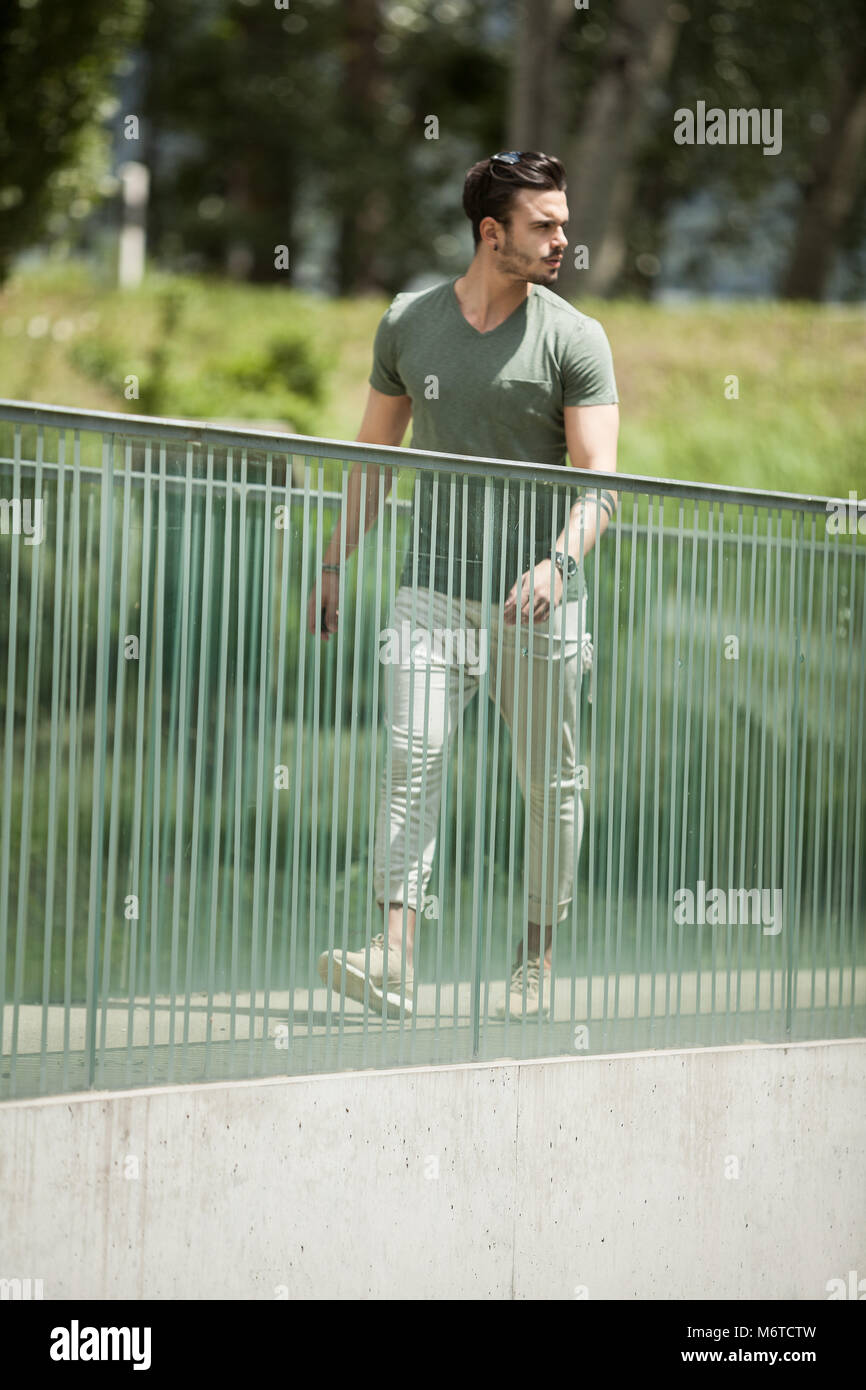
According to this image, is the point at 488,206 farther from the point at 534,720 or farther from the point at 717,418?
the point at 717,418

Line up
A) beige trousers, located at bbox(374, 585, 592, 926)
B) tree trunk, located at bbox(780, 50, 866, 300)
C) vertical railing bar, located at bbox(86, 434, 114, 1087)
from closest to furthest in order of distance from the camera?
vertical railing bar, located at bbox(86, 434, 114, 1087) < beige trousers, located at bbox(374, 585, 592, 926) < tree trunk, located at bbox(780, 50, 866, 300)

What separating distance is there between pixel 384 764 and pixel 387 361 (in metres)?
1.14

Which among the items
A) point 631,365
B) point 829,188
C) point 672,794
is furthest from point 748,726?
point 829,188

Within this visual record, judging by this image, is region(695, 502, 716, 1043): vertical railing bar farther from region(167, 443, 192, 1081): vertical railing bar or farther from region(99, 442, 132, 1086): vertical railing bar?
region(99, 442, 132, 1086): vertical railing bar

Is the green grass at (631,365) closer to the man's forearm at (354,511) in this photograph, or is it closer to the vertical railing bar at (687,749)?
the vertical railing bar at (687,749)

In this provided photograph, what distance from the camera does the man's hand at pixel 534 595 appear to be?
3.75 m

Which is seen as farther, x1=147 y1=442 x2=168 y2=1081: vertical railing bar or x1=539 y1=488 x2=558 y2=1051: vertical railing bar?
x1=539 y1=488 x2=558 y2=1051: vertical railing bar

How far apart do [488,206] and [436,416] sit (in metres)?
0.56

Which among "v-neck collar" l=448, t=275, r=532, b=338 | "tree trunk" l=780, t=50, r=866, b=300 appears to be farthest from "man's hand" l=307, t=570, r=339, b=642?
"tree trunk" l=780, t=50, r=866, b=300

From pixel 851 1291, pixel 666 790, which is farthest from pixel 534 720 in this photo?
pixel 851 1291

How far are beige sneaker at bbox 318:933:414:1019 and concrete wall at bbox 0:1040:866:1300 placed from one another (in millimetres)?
169

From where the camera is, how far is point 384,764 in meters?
3.61

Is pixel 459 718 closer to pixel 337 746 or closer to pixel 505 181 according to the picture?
pixel 337 746

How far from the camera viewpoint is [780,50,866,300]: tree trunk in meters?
18.9
